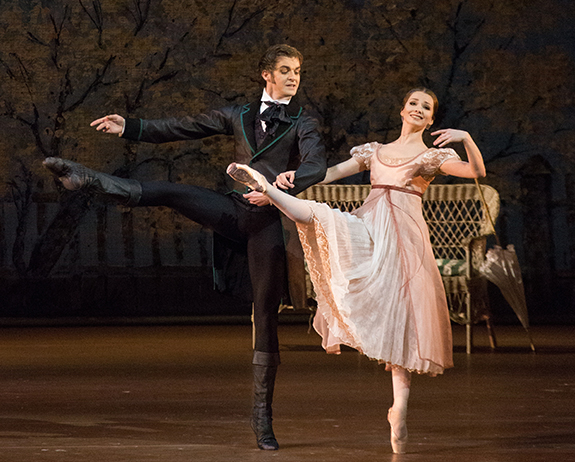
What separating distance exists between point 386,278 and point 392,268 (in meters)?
0.04

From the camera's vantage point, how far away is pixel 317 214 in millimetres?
2531

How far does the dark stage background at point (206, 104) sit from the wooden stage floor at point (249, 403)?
6.49 feet

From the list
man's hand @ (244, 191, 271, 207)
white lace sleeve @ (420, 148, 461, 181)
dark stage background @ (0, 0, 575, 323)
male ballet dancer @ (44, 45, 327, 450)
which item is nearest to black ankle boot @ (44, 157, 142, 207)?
male ballet dancer @ (44, 45, 327, 450)

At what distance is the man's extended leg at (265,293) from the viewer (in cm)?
255

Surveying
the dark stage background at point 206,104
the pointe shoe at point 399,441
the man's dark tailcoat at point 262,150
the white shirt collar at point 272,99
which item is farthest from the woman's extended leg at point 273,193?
the dark stage background at point 206,104

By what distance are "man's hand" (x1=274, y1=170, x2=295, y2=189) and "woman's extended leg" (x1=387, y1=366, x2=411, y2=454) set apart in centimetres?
62

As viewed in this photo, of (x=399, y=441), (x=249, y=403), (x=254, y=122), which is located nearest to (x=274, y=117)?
(x=254, y=122)

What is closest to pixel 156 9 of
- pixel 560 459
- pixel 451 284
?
pixel 451 284

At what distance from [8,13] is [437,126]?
3729 millimetres

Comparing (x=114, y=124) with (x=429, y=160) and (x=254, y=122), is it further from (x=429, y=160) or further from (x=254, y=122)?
(x=429, y=160)

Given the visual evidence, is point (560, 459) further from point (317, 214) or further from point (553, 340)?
point (553, 340)

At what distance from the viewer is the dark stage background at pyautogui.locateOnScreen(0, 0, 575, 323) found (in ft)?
24.0

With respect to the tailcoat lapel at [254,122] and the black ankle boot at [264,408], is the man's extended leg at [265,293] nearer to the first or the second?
the black ankle boot at [264,408]

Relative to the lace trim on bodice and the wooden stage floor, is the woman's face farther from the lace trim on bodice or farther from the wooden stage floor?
the wooden stage floor
